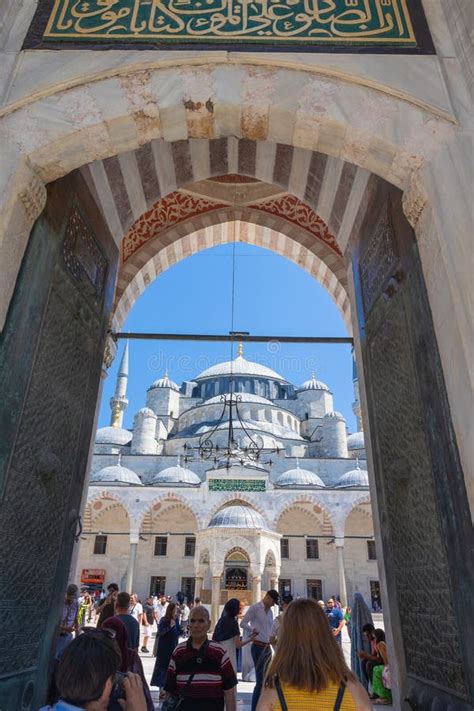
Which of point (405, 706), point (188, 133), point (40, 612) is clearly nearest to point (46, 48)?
point (188, 133)

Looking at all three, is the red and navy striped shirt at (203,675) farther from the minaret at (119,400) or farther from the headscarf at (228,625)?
the minaret at (119,400)

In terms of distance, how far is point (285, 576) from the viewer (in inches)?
927

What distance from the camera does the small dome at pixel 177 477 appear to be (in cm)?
2516

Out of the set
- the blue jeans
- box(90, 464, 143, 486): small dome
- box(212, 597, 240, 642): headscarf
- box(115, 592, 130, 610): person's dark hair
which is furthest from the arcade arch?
box(115, 592, 130, 610): person's dark hair

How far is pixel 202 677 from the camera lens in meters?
2.00

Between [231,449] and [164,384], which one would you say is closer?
[231,449]

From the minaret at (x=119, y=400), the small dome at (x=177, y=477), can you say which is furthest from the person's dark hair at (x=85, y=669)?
the minaret at (x=119, y=400)

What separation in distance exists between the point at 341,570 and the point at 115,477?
11820 mm

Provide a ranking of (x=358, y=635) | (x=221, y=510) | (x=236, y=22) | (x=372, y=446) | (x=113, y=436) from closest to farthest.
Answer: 1. (x=236, y=22)
2. (x=372, y=446)
3. (x=358, y=635)
4. (x=221, y=510)
5. (x=113, y=436)

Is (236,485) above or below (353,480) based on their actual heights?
below

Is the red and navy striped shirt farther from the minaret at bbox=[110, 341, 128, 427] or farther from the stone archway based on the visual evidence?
the minaret at bbox=[110, 341, 128, 427]

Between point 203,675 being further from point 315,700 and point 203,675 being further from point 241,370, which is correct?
point 241,370

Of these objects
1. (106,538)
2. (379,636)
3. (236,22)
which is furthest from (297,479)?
(236,22)

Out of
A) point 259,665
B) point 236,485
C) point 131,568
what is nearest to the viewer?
point 259,665
